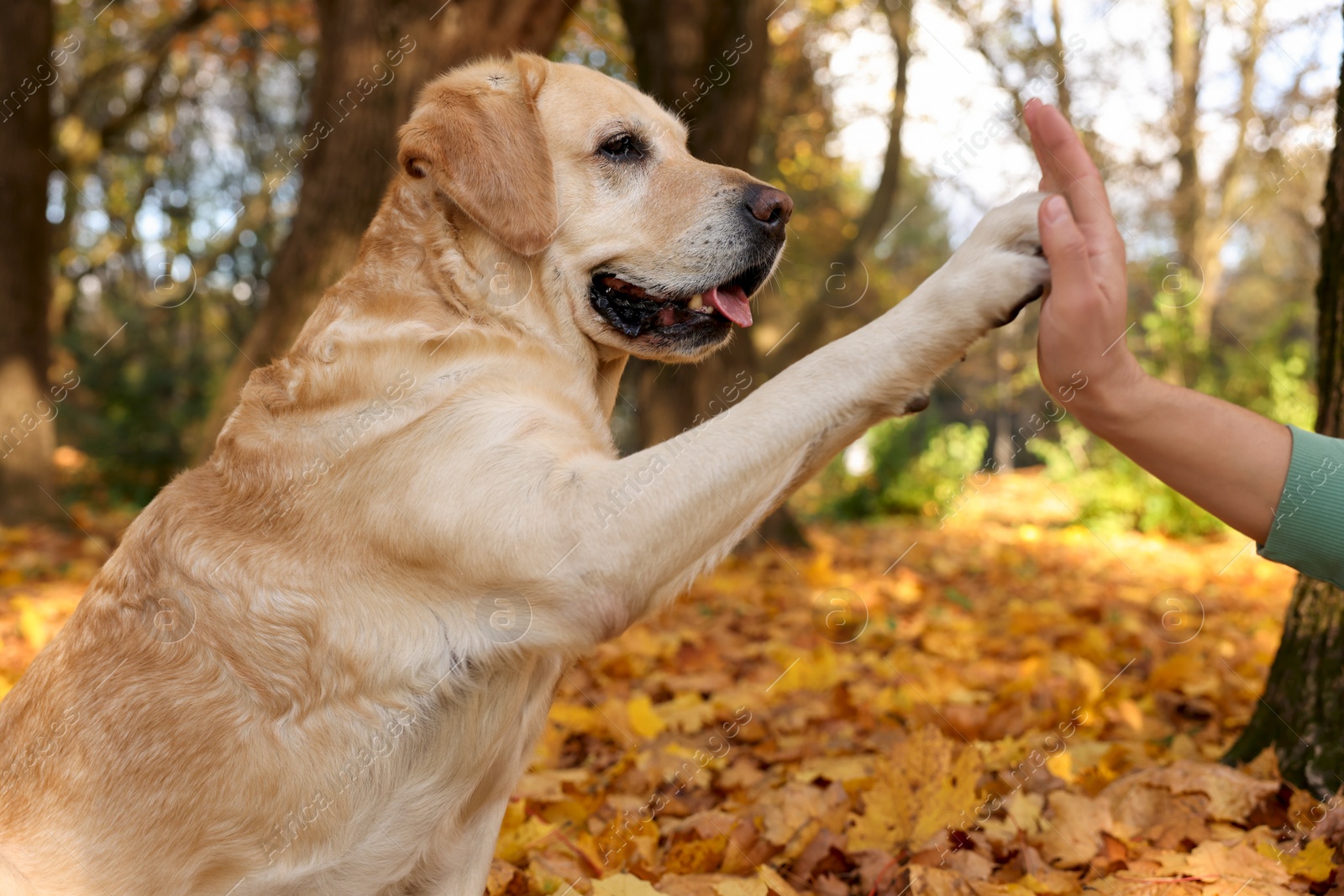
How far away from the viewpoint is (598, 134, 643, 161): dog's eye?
109 inches

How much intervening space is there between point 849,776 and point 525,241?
74.9 inches

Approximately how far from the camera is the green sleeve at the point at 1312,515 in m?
2.07

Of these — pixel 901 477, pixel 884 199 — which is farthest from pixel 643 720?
pixel 884 199

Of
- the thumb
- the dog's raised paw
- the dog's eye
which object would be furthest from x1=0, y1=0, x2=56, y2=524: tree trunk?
the thumb

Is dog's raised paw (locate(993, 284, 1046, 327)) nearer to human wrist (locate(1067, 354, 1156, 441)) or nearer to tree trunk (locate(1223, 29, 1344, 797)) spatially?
human wrist (locate(1067, 354, 1156, 441))

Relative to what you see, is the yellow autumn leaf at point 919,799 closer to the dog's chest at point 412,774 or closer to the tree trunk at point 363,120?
the dog's chest at point 412,774

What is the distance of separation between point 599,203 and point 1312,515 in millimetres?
1890

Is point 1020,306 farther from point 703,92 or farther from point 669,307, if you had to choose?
point 703,92

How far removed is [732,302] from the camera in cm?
272

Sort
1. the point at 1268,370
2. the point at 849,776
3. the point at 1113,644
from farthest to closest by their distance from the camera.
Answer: the point at 1268,370
the point at 1113,644
the point at 849,776

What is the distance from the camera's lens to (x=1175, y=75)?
17.5 m

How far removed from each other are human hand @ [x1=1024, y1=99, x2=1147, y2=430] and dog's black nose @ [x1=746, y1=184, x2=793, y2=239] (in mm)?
740

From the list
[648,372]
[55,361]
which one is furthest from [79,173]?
[648,372]

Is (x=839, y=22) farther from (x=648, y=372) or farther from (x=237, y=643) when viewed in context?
(x=237, y=643)
